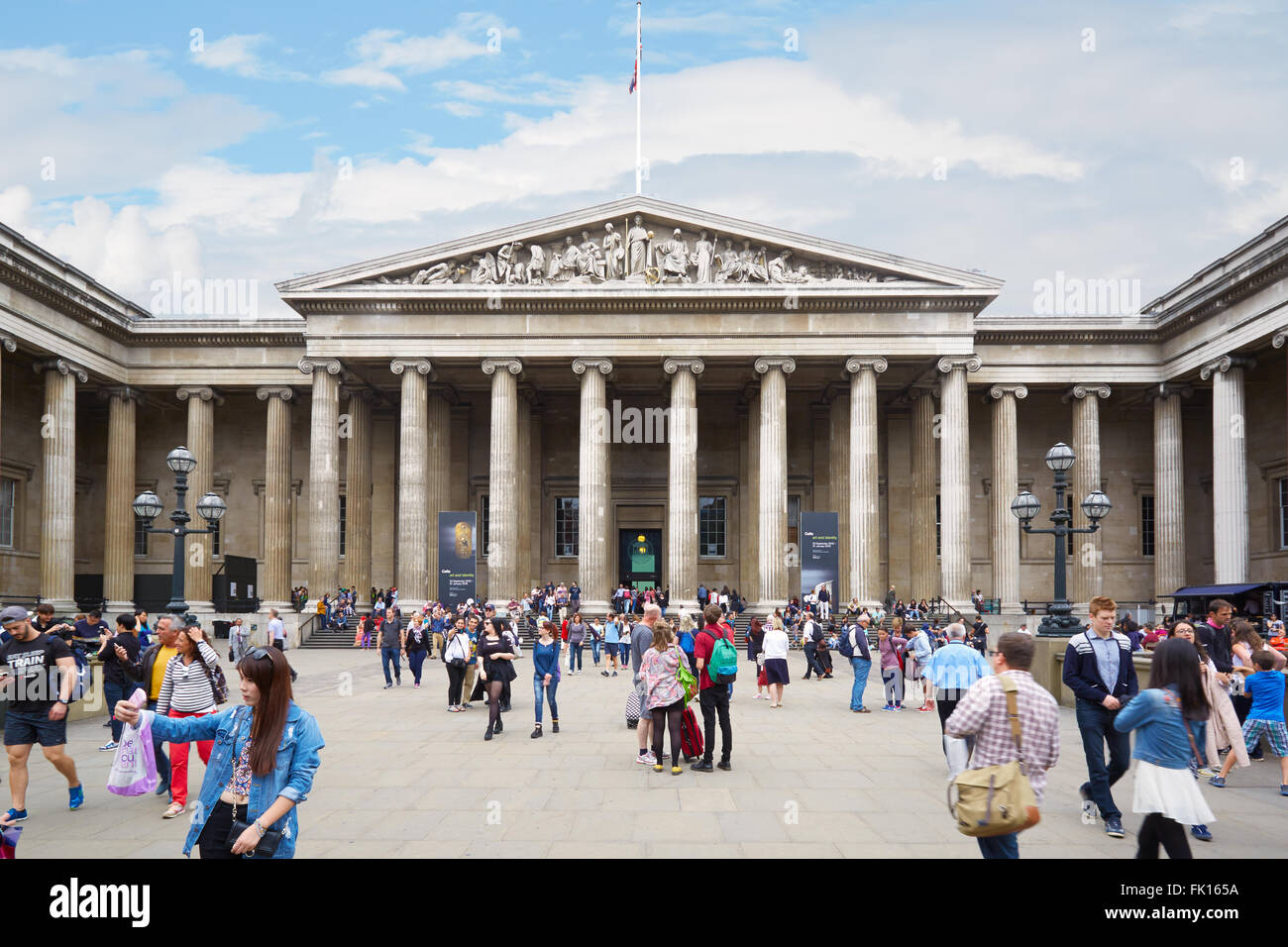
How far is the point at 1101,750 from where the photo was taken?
29.6ft

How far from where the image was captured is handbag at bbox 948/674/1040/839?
17.7 feet

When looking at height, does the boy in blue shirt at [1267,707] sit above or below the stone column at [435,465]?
below

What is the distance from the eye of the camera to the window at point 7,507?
127ft

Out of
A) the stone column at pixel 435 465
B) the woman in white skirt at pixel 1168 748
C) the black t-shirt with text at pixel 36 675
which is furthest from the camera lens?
the stone column at pixel 435 465

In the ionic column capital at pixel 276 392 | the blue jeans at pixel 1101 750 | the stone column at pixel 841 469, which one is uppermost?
the ionic column capital at pixel 276 392

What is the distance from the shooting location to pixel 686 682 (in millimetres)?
11516

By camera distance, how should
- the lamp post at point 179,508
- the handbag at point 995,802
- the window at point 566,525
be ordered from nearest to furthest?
the handbag at point 995,802
the lamp post at point 179,508
the window at point 566,525

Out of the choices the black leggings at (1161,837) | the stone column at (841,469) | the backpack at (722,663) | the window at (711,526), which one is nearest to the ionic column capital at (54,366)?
the window at (711,526)

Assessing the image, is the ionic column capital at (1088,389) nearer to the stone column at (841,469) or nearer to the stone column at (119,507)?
the stone column at (841,469)

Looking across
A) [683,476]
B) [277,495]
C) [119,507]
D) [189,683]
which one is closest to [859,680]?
[189,683]

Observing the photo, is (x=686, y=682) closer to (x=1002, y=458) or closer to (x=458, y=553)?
(x=458, y=553)

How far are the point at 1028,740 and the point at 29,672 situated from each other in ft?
27.8

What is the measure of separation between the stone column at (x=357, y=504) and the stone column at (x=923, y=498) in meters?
21.3
